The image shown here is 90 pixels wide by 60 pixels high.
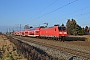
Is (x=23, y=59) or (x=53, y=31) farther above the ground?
(x=53, y=31)

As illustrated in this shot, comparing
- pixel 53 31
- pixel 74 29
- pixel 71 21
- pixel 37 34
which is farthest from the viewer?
pixel 71 21

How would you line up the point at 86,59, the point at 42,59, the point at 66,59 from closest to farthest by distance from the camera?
the point at 42,59
the point at 86,59
the point at 66,59

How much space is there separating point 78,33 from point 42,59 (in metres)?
82.9

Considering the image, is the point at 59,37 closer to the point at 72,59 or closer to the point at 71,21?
the point at 72,59

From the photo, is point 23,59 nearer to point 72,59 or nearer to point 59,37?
point 72,59

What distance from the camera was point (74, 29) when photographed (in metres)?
87.4

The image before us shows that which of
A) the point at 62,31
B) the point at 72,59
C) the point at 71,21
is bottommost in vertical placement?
the point at 72,59

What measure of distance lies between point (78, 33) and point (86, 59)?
257ft

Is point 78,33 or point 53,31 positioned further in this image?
point 78,33

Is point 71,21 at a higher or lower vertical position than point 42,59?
higher

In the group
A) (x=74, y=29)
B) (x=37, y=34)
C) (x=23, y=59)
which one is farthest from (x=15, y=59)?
(x=74, y=29)

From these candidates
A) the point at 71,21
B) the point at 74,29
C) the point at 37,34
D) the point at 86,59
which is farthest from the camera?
the point at 71,21

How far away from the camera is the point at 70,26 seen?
91562 millimetres

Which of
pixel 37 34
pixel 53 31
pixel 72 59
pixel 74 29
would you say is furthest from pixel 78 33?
pixel 72 59
